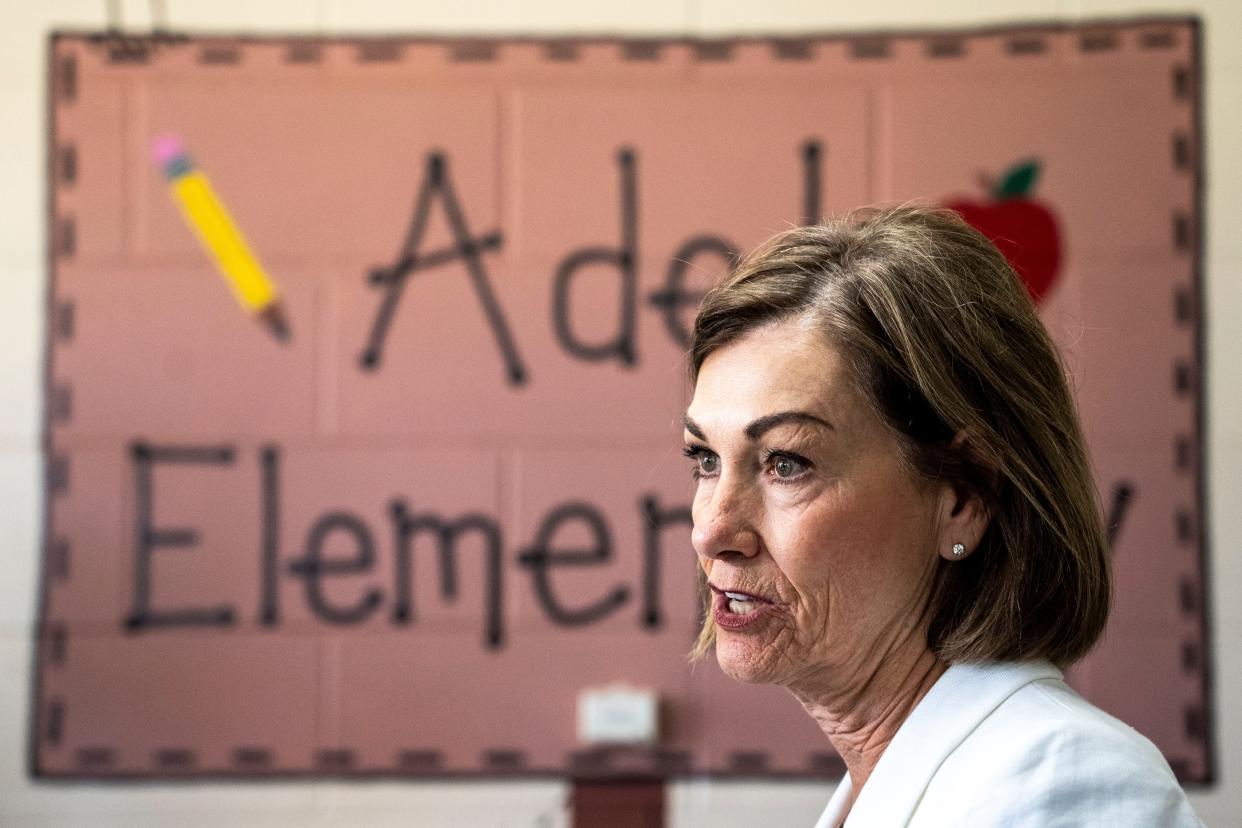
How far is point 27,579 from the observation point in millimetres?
2021

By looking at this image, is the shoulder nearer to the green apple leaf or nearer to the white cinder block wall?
the white cinder block wall

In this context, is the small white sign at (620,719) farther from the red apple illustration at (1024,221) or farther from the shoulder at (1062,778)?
the shoulder at (1062,778)

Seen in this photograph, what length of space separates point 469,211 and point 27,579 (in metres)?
0.92

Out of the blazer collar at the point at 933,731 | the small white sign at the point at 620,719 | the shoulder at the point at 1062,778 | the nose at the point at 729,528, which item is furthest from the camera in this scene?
the small white sign at the point at 620,719

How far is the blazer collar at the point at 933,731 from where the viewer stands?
0.88 metres

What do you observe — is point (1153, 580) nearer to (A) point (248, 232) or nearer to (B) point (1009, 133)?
(B) point (1009, 133)

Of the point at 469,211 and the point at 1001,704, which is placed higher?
the point at 469,211

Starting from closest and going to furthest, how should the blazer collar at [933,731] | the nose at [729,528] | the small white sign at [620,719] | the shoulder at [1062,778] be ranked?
the shoulder at [1062,778] → the blazer collar at [933,731] → the nose at [729,528] → the small white sign at [620,719]

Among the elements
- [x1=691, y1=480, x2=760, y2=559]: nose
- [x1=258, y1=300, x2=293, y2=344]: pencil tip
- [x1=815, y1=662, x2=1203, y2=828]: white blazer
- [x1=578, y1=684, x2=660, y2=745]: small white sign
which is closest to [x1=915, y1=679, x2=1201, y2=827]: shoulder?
[x1=815, y1=662, x2=1203, y2=828]: white blazer

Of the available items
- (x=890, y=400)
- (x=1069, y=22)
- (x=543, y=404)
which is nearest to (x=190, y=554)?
(x=543, y=404)

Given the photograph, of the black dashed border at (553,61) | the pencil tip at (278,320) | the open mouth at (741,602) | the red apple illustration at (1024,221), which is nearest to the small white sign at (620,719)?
the black dashed border at (553,61)

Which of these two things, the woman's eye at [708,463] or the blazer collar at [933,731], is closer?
the blazer collar at [933,731]

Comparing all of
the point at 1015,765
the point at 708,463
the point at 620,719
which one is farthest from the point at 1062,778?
the point at 620,719

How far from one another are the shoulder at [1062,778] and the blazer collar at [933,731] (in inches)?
1.1
